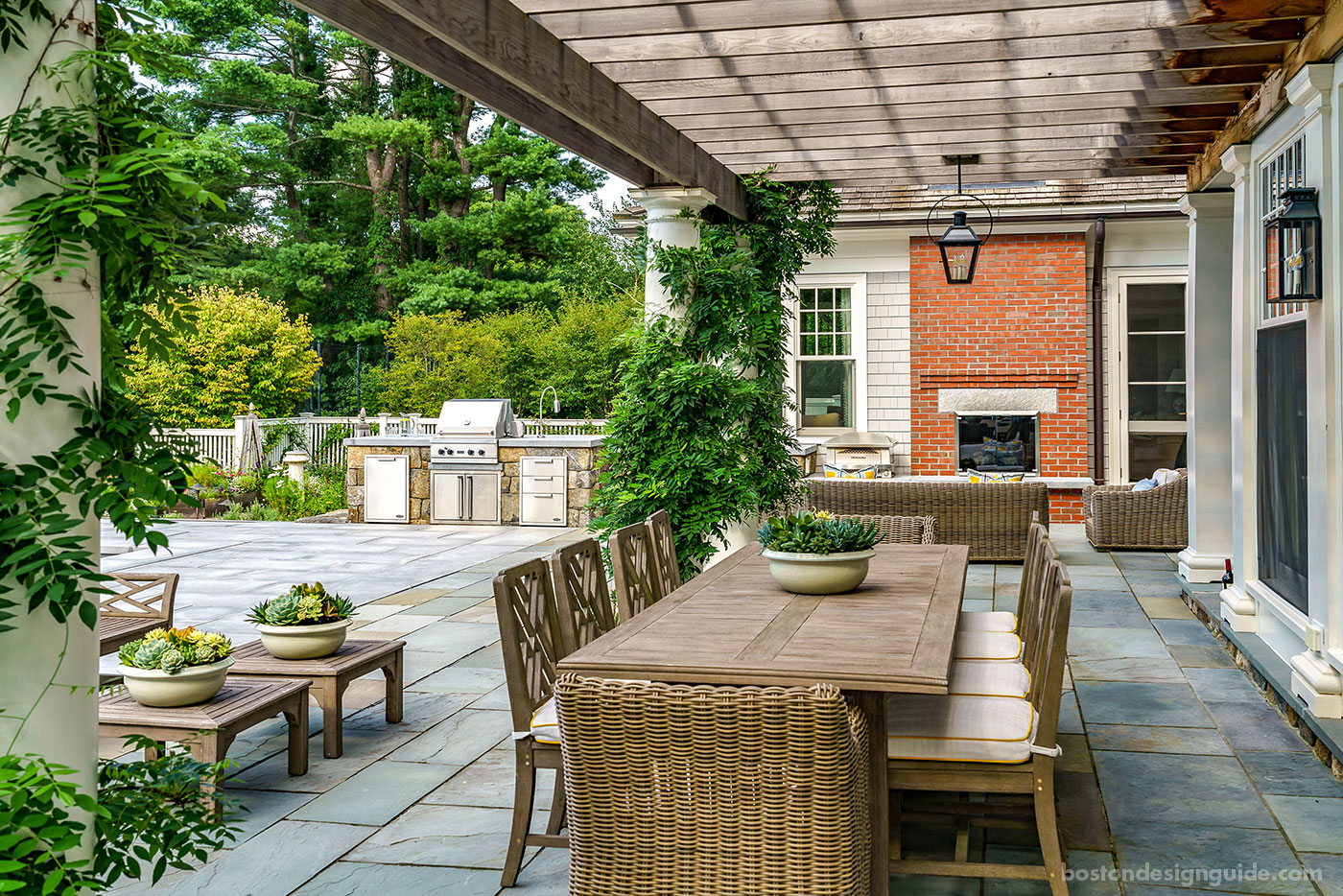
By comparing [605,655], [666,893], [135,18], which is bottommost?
[666,893]

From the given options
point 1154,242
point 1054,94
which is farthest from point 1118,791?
point 1154,242

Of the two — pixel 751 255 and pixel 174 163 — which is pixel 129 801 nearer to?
pixel 174 163

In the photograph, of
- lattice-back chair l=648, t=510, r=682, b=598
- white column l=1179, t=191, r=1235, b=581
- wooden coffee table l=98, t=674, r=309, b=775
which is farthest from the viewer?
white column l=1179, t=191, r=1235, b=581

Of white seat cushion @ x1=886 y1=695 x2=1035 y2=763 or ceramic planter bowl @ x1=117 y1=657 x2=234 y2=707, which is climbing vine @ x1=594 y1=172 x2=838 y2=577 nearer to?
ceramic planter bowl @ x1=117 y1=657 x2=234 y2=707

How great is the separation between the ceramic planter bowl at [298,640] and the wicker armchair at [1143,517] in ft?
23.3

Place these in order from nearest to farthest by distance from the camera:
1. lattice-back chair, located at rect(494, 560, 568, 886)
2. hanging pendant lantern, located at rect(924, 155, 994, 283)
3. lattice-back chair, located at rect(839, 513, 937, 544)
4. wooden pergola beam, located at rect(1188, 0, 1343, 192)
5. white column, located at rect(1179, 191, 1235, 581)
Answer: lattice-back chair, located at rect(494, 560, 568, 886) < wooden pergola beam, located at rect(1188, 0, 1343, 192) < lattice-back chair, located at rect(839, 513, 937, 544) < white column, located at rect(1179, 191, 1235, 581) < hanging pendant lantern, located at rect(924, 155, 994, 283)

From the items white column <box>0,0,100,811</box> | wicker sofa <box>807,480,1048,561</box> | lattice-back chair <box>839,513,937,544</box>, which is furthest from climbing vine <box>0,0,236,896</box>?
wicker sofa <box>807,480,1048,561</box>

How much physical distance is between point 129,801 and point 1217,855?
2.89m

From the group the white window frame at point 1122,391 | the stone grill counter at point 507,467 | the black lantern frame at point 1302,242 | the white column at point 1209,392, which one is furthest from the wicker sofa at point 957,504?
the black lantern frame at point 1302,242

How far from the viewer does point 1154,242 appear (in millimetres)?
11391

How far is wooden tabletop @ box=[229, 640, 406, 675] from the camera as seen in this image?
13.7ft

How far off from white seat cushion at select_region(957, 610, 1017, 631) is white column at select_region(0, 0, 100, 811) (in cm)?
322

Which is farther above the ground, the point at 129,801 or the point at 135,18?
the point at 135,18

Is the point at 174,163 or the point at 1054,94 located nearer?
the point at 174,163
